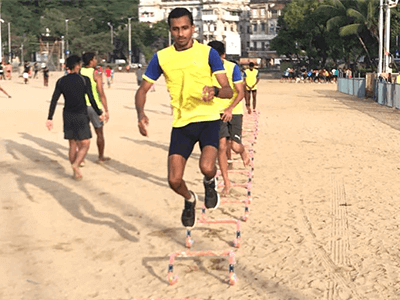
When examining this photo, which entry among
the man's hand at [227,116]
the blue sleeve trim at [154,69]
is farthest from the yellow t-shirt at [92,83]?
the blue sleeve trim at [154,69]

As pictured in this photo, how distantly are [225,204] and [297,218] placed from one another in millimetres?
994

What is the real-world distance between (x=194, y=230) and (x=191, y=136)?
4.33 feet

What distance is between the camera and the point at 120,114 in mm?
20375

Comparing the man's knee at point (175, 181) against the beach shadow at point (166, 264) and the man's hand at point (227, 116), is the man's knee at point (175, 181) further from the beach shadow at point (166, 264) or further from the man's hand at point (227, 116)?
the man's hand at point (227, 116)

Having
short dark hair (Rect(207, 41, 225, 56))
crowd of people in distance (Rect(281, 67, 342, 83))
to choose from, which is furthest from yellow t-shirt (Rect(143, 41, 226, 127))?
crowd of people in distance (Rect(281, 67, 342, 83))

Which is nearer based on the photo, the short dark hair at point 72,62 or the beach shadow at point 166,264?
the beach shadow at point 166,264

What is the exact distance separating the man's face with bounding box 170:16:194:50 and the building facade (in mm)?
126387

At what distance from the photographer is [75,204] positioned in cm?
762

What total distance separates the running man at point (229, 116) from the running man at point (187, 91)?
0.66 m

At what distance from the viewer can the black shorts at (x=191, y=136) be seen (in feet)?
17.4

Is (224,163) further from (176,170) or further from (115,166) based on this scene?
(115,166)

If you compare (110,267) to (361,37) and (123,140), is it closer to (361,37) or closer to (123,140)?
(123,140)

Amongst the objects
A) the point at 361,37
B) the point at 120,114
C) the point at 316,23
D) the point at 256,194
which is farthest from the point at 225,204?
the point at 316,23

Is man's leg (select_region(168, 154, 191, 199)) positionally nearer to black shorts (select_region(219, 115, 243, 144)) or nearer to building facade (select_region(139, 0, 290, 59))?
black shorts (select_region(219, 115, 243, 144))
